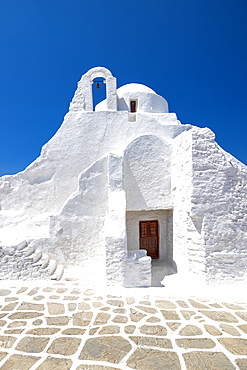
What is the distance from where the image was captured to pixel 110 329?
146 inches

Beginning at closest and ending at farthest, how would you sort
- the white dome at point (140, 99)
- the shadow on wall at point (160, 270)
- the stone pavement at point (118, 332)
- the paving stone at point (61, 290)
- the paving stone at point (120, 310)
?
1. the stone pavement at point (118, 332)
2. the paving stone at point (120, 310)
3. the paving stone at point (61, 290)
4. the shadow on wall at point (160, 270)
5. the white dome at point (140, 99)

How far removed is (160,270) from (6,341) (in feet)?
20.0

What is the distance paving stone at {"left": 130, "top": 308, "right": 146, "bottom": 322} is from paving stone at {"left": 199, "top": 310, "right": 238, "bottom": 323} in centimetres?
123

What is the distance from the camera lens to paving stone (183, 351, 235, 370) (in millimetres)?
2871

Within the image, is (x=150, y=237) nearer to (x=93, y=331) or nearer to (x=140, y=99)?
(x=93, y=331)

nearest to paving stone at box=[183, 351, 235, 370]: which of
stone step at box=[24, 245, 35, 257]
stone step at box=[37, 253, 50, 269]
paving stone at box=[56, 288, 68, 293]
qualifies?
paving stone at box=[56, 288, 68, 293]

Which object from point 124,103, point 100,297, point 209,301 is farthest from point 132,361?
point 124,103

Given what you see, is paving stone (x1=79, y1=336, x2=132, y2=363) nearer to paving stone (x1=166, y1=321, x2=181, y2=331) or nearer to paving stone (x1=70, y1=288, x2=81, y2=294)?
paving stone (x1=166, y1=321, x2=181, y2=331)

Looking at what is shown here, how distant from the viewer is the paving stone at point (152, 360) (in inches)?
114

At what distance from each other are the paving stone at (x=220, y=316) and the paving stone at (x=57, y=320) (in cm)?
264

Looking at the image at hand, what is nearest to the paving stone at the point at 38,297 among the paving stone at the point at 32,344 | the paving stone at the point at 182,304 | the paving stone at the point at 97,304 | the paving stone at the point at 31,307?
the paving stone at the point at 31,307

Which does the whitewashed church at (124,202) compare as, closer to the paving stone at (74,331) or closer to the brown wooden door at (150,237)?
the brown wooden door at (150,237)

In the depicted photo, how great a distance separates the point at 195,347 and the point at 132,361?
990 millimetres

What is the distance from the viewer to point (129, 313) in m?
4.22
